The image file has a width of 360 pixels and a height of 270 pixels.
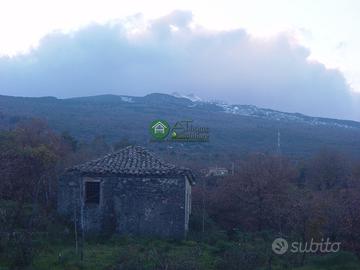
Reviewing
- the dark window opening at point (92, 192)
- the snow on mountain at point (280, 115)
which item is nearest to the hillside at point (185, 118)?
the snow on mountain at point (280, 115)

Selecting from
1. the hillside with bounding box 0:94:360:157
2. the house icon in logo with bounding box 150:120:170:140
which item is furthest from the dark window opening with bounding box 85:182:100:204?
the hillside with bounding box 0:94:360:157

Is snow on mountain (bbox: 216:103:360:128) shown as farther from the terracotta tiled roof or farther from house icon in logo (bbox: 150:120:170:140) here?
the terracotta tiled roof

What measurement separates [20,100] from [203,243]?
58.4 m

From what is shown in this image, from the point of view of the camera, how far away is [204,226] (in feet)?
71.9

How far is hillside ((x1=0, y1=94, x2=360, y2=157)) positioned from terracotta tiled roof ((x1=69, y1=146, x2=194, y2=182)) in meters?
28.1

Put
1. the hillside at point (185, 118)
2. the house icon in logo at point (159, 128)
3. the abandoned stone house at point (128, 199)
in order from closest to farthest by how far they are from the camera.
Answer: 1. the abandoned stone house at point (128, 199)
2. the house icon in logo at point (159, 128)
3. the hillside at point (185, 118)

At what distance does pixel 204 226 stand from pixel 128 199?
3.94 m

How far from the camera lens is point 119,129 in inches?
2317

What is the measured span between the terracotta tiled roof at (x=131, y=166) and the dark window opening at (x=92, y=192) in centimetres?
49

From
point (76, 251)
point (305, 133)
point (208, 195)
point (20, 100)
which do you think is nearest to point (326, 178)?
point (208, 195)

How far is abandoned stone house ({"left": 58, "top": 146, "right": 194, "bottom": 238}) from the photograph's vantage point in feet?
63.5

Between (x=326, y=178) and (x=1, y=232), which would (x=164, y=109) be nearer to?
(x=326, y=178)

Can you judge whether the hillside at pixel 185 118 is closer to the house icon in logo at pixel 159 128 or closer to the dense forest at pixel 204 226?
the house icon in logo at pixel 159 128

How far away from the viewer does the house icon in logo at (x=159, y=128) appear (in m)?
30.4
